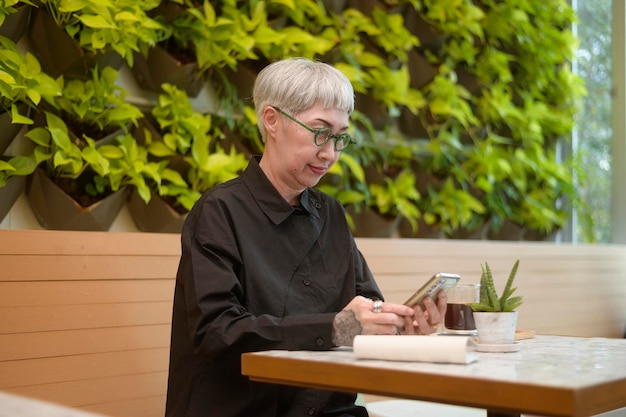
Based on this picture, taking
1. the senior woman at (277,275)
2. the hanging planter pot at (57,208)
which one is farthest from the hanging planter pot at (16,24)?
the senior woman at (277,275)

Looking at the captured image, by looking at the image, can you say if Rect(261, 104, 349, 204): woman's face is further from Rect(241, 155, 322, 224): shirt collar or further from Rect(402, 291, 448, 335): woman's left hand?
Rect(402, 291, 448, 335): woman's left hand

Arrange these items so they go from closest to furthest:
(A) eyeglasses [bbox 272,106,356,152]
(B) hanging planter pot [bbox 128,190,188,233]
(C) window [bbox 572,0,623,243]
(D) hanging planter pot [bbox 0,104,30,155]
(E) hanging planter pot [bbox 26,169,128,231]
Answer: (A) eyeglasses [bbox 272,106,356,152], (D) hanging planter pot [bbox 0,104,30,155], (E) hanging planter pot [bbox 26,169,128,231], (B) hanging planter pot [bbox 128,190,188,233], (C) window [bbox 572,0,623,243]

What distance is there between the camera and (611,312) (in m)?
4.35

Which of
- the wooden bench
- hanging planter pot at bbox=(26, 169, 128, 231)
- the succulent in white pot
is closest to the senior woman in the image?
the succulent in white pot

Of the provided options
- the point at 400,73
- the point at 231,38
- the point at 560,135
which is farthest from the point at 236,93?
the point at 560,135

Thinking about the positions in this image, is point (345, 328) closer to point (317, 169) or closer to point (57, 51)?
point (317, 169)

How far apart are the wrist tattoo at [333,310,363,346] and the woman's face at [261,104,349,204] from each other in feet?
1.41

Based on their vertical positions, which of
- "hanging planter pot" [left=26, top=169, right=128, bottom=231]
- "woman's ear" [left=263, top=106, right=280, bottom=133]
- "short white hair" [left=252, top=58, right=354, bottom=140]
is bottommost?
"hanging planter pot" [left=26, top=169, right=128, bottom=231]

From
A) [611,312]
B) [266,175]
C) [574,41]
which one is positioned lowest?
[611,312]

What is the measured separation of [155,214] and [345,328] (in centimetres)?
113

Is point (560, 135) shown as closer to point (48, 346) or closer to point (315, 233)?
point (315, 233)

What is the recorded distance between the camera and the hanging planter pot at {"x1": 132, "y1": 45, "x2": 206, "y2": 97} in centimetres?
270

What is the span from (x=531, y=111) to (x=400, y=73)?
1.06 meters

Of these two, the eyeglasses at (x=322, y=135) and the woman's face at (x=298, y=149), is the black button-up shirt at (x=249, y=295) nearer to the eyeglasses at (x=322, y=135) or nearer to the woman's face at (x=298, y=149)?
the woman's face at (x=298, y=149)
